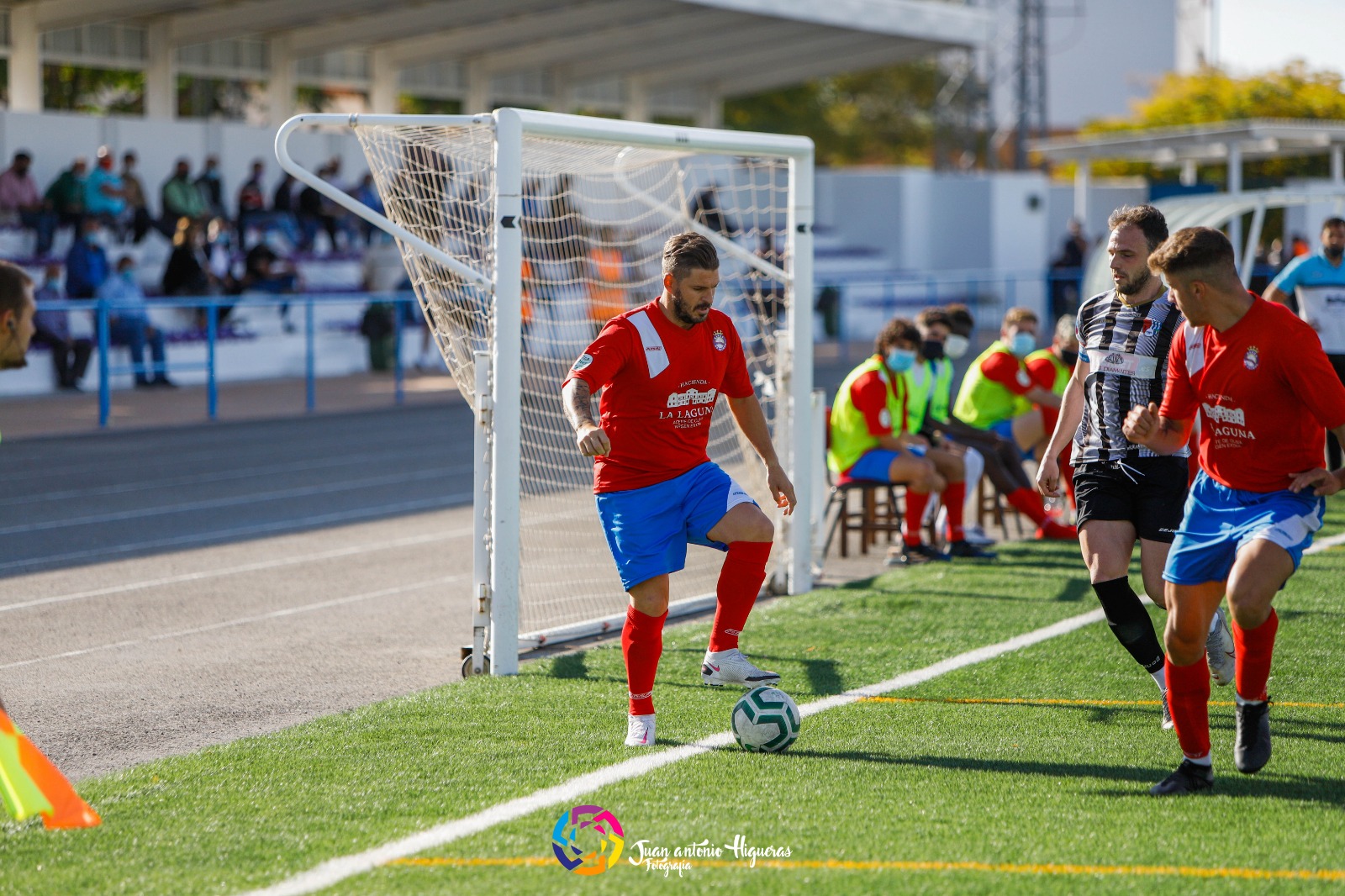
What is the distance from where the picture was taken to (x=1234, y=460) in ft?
14.8

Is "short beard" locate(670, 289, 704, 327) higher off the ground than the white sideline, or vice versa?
"short beard" locate(670, 289, 704, 327)

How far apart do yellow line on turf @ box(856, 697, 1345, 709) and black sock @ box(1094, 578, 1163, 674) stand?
0.46 m

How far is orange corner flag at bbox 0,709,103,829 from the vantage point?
404cm

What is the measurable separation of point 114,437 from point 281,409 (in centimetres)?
299

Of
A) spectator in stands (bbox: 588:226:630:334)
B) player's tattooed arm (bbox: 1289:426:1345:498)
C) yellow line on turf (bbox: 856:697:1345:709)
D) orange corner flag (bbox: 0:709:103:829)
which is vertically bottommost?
yellow line on turf (bbox: 856:697:1345:709)

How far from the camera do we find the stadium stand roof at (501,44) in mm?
24484

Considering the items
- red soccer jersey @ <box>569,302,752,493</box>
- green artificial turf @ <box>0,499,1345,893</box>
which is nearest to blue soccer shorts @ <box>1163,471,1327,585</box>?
green artificial turf @ <box>0,499,1345,893</box>

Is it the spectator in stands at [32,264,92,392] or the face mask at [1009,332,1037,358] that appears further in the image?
the spectator in stands at [32,264,92,392]

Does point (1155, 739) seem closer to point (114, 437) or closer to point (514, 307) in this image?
point (514, 307)

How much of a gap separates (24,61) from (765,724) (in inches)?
871

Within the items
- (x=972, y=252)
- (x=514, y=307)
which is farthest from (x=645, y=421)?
(x=972, y=252)

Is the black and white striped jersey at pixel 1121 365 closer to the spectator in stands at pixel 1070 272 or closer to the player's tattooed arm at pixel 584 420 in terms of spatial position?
the player's tattooed arm at pixel 584 420

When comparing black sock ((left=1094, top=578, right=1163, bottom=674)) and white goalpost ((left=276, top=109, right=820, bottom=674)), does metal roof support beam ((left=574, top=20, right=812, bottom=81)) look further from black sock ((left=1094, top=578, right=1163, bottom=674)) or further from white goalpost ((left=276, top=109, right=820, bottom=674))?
black sock ((left=1094, top=578, right=1163, bottom=674))

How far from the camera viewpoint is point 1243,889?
12.6ft
